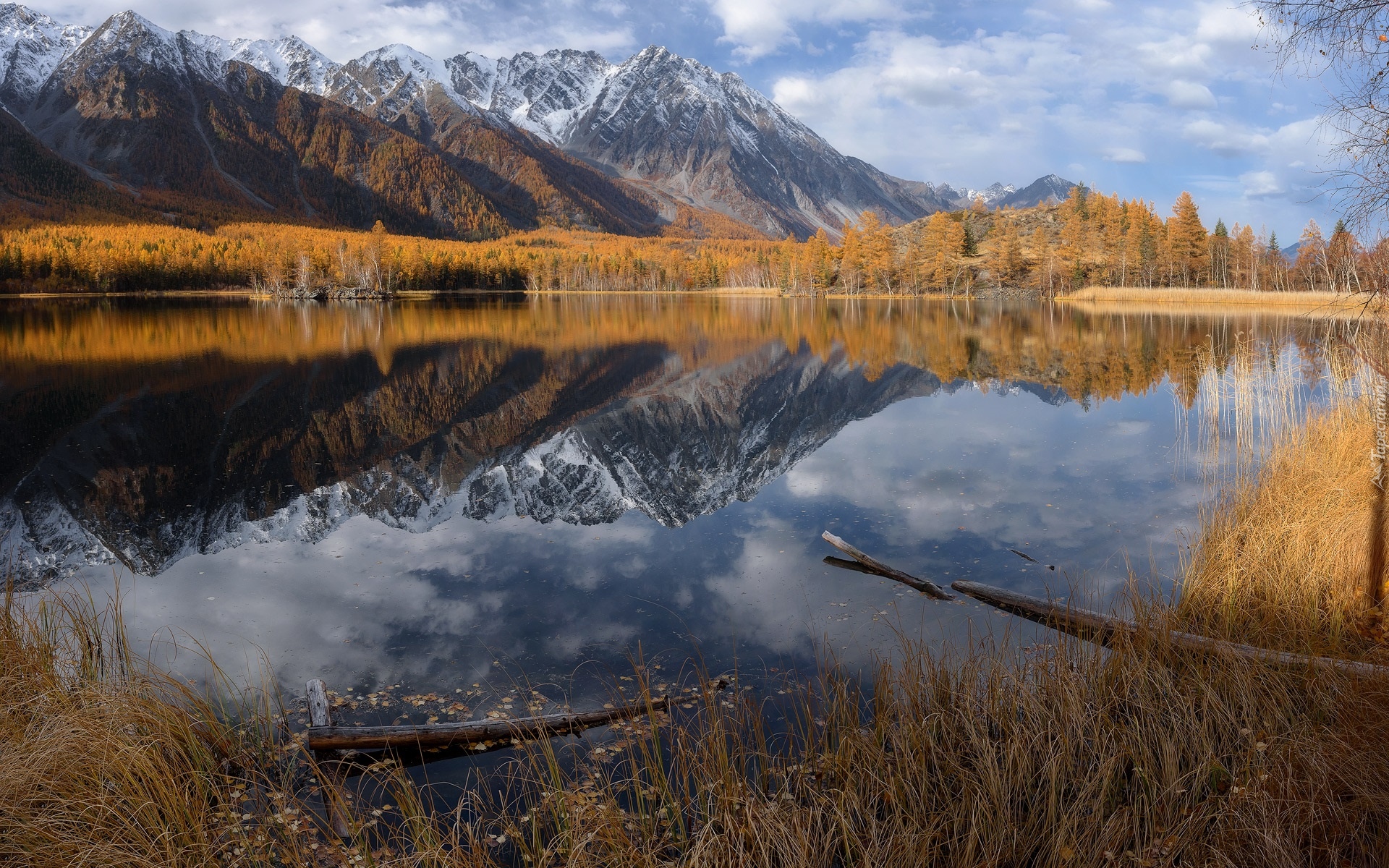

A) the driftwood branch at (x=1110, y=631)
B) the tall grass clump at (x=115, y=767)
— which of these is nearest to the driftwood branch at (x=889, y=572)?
the driftwood branch at (x=1110, y=631)

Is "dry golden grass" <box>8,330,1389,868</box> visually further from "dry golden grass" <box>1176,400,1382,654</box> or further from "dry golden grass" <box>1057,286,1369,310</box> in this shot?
"dry golden grass" <box>1057,286,1369,310</box>

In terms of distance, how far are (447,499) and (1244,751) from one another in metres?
10.6

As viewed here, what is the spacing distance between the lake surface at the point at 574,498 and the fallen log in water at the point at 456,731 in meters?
0.68

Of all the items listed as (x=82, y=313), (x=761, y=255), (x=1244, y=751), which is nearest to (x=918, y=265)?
(x=761, y=255)

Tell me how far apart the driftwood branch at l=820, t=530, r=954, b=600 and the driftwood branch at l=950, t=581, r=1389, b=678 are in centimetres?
22

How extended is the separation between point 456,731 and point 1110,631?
5.02m

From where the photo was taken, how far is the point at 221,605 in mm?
8219

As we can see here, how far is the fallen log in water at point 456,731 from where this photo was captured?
201 inches

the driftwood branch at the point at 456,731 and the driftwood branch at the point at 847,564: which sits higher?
the driftwood branch at the point at 847,564

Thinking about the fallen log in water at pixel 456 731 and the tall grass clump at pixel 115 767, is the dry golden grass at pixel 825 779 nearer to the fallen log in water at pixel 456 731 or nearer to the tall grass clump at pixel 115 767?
the tall grass clump at pixel 115 767

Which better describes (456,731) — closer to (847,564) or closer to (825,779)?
(825,779)

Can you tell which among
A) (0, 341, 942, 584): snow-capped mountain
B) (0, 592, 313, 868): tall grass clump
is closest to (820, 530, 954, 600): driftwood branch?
(0, 341, 942, 584): snow-capped mountain

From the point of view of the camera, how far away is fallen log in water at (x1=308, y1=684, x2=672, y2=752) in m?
5.10

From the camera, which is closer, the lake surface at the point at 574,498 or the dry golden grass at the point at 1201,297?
the lake surface at the point at 574,498
